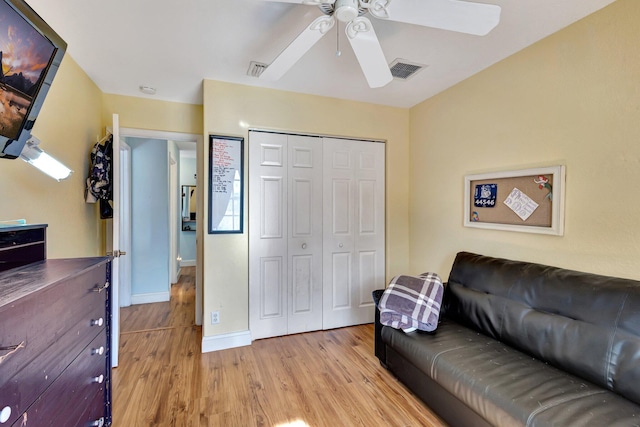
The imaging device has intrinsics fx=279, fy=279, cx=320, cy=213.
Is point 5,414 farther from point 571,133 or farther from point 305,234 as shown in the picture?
point 571,133

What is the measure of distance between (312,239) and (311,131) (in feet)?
3.68

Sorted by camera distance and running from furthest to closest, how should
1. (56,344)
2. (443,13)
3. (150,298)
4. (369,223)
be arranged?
(150,298), (369,223), (443,13), (56,344)

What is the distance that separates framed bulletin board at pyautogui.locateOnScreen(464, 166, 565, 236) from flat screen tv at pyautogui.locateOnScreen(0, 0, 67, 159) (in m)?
2.84

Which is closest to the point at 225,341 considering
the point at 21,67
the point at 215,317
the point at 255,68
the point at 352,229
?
the point at 215,317

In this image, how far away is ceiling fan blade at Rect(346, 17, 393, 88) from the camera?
4.48 feet

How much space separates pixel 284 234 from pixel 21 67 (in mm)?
2066

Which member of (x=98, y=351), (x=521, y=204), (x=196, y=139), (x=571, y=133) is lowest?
(x=98, y=351)

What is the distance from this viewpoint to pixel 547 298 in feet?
5.45

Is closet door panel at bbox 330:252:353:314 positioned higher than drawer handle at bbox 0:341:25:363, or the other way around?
drawer handle at bbox 0:341:25:363

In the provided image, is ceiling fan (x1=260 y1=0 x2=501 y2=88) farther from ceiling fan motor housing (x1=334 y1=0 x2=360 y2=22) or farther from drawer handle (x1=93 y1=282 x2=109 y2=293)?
drawer handle (x1=93 y1=282 x2=109 y2=293)

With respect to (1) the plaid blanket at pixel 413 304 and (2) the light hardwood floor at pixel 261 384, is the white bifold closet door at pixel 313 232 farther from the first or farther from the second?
(1) the plaid blanket at pixel 413 304

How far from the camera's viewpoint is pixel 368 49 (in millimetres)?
1520

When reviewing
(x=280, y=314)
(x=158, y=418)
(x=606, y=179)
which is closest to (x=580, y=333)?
(x=606, y=179)

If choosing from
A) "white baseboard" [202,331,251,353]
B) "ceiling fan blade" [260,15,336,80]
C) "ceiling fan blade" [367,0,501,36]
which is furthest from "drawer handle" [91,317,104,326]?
"ceiling fan blade" [367,0,501,36]
